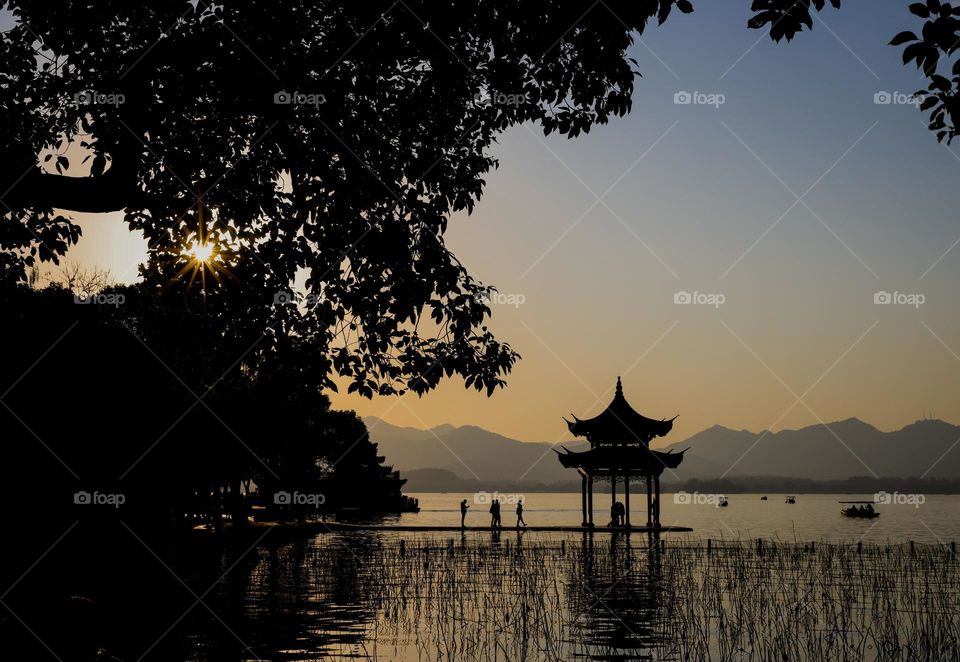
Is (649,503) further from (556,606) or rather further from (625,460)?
(556,606)

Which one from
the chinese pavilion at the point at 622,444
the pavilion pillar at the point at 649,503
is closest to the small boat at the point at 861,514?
the pavilion pillar at the point at 649,503

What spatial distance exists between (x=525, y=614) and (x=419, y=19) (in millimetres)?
15570

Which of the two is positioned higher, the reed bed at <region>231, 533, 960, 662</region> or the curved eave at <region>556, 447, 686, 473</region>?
the curved eave at <region>556, 447, 686, 473</region>

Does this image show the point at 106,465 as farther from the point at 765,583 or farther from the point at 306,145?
the point at 765,583

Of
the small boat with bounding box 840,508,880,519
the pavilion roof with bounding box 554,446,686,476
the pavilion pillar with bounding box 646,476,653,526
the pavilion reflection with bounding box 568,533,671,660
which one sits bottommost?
the pavilion reflection with bounding box 568,533,671,660

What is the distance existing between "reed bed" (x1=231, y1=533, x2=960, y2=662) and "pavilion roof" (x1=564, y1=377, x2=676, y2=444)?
55.4 ft

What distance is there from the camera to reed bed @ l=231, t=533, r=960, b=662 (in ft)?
57.8

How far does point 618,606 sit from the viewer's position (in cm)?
2372

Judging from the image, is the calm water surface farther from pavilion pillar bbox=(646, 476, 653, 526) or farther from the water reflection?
pavilion pillar bbox=(646, 476, 653, 526)

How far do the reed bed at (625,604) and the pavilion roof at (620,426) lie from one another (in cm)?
1689

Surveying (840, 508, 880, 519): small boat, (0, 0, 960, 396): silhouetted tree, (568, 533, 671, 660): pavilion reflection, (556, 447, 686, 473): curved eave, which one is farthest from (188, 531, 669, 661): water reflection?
(840, 508, 880, 519): small boat

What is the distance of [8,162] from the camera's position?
976 cm

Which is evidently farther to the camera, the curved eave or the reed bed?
the curved eave

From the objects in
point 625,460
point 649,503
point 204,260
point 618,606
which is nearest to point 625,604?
point 618,606
